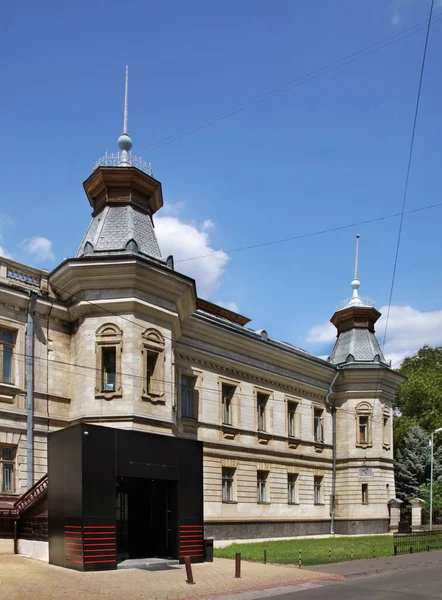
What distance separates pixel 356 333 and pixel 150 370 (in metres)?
20.7

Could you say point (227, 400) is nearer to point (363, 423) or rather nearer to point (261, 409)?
point (261, 409)

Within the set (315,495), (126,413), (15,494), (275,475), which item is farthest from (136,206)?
(315,495)

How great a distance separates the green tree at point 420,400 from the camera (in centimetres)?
6144

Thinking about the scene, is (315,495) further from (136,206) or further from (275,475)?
(136,206)

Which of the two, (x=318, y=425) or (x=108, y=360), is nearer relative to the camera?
(x=108, y=360)

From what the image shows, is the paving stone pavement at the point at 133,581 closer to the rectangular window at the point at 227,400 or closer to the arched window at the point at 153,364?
the arched window at the point at 153,364

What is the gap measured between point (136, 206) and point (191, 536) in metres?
14.0

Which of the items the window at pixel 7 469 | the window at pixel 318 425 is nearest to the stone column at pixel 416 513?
the window at pixel 318 425

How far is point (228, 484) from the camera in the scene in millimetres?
32312

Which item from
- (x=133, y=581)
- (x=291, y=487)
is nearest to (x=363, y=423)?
(x=291, y=487)

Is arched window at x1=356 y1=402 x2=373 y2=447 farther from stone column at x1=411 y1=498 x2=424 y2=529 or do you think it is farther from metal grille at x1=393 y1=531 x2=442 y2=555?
metal grille at x1=393 y1=531 x2=442 y2=555

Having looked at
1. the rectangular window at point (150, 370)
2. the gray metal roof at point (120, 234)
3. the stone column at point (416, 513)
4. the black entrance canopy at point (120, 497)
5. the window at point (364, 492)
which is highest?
the gray metal roof at point (120, 234)

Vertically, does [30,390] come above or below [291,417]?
above

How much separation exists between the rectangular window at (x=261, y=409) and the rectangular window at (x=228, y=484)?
339 cm
